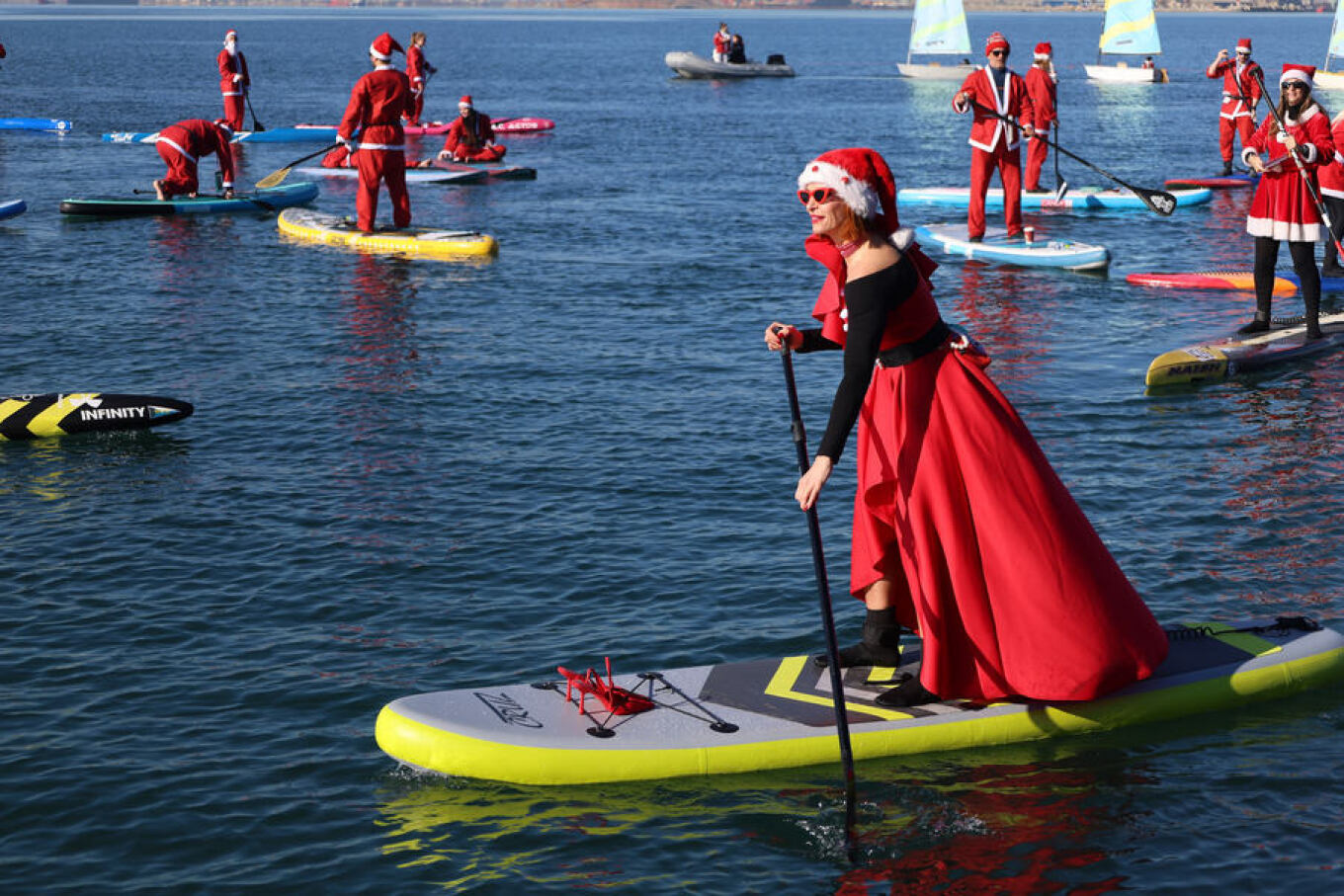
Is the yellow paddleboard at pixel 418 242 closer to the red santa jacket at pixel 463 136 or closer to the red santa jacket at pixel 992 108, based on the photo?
the red santa jacket at pixel 992 108

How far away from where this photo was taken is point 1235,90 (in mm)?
29547

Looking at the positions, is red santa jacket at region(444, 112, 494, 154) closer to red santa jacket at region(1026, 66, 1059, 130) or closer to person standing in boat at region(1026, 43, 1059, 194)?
person standing in boat at region(1026, 43, 1059, 194)

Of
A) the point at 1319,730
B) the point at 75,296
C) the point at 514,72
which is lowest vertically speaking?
the point at 1319,730

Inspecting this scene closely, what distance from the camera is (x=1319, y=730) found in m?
7.84

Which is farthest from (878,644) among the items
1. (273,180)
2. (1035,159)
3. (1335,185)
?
(1035,159)

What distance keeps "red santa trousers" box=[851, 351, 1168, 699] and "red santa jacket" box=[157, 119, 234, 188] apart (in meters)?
20.1

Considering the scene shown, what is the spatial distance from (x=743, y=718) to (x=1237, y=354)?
945 cm

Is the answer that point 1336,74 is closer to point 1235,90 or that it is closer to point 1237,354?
point 1235,90

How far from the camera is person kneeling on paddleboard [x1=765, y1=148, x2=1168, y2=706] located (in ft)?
22.4

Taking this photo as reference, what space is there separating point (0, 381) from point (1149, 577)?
11.3 m

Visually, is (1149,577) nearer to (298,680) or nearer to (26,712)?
(298,680)

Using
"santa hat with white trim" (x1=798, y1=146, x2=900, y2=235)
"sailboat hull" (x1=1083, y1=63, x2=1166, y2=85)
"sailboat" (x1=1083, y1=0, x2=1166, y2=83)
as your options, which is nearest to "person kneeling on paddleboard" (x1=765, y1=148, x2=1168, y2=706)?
"santa hat with white trim" (x1=798, y1=146, x2=900, y2=235)

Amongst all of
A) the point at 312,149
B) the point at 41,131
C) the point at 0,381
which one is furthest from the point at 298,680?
the point at 41,131

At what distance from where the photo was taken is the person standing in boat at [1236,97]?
27.1 metres
